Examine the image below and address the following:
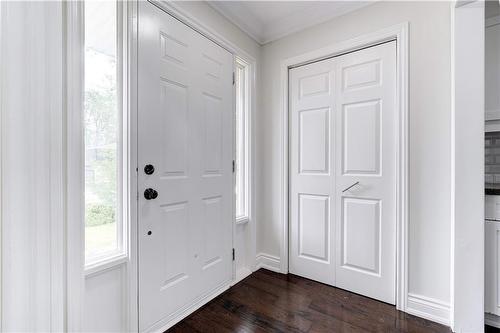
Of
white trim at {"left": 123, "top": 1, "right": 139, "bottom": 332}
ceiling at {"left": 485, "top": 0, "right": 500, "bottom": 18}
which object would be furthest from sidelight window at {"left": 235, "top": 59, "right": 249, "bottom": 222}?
ceiling at {"left": 485, "top": 0, "right": 500, "bottom": 18}

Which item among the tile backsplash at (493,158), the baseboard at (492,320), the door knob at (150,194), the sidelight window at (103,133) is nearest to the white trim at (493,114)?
the tile backsplash at (493,158)

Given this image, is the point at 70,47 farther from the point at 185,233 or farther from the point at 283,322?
the point at 283,322

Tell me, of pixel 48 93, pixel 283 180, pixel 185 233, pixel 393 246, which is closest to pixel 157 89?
pixel 48 93

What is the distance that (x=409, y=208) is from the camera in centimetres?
176

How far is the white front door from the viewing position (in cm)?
148

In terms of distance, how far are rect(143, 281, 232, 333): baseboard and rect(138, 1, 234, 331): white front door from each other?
0.01 meters

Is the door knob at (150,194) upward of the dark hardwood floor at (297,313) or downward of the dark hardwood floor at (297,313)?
upward

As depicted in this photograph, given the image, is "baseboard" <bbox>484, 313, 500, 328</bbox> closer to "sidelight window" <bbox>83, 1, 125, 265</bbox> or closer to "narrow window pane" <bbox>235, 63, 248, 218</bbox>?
"narrow window pane" <bbox>235, 63, 248, 218</bbox>

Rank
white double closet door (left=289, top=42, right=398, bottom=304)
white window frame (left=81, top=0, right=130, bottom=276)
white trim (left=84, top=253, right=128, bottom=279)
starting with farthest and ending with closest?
white double closet door (left=289, top=42, right=398, bottom=304)
white window frame (left=81, top=0, right=130, bottom=276)
white trim (left=84, top=253, right=128, bottom=279)

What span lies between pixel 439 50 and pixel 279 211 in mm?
1828

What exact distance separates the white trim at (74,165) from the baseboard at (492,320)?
8.22 ft

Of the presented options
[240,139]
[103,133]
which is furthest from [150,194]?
[240,139]

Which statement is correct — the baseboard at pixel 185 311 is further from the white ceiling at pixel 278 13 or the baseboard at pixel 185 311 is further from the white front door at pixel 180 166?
the white ceiling at pixel 278 13

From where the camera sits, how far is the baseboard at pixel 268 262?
7.98ft
